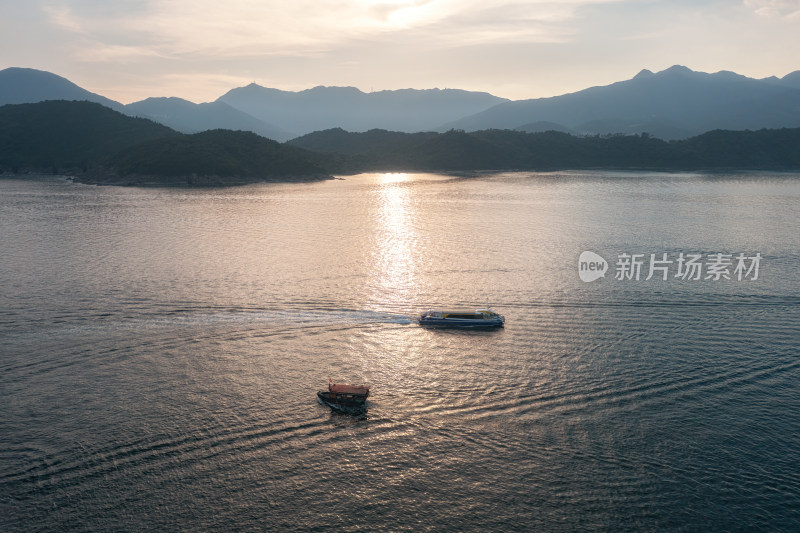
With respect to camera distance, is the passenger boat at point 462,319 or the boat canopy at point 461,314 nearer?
the passenger boat at point 462,319

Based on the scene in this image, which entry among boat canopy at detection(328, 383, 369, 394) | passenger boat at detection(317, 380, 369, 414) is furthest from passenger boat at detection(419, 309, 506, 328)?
passenger boat at detection(317, 380, 369, 414)

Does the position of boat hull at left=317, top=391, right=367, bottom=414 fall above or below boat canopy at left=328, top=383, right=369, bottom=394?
below

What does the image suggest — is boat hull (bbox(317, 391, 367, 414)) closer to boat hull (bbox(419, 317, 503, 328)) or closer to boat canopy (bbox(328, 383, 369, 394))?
boat canopy (bbox(328, 383, 369, 394))

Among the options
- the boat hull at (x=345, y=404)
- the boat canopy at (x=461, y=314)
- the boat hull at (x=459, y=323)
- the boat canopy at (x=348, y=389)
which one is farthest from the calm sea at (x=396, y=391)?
the boat canopy at (x=461, y=314)

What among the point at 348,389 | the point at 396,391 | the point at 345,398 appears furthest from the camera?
the point at 396,391

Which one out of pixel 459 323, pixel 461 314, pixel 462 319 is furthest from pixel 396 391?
pixel 461 314

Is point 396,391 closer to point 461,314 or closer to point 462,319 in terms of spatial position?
point 462,319

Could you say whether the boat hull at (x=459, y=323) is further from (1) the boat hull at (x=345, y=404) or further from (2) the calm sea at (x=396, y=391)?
(1) the boat hull at (x=345, y=404)
